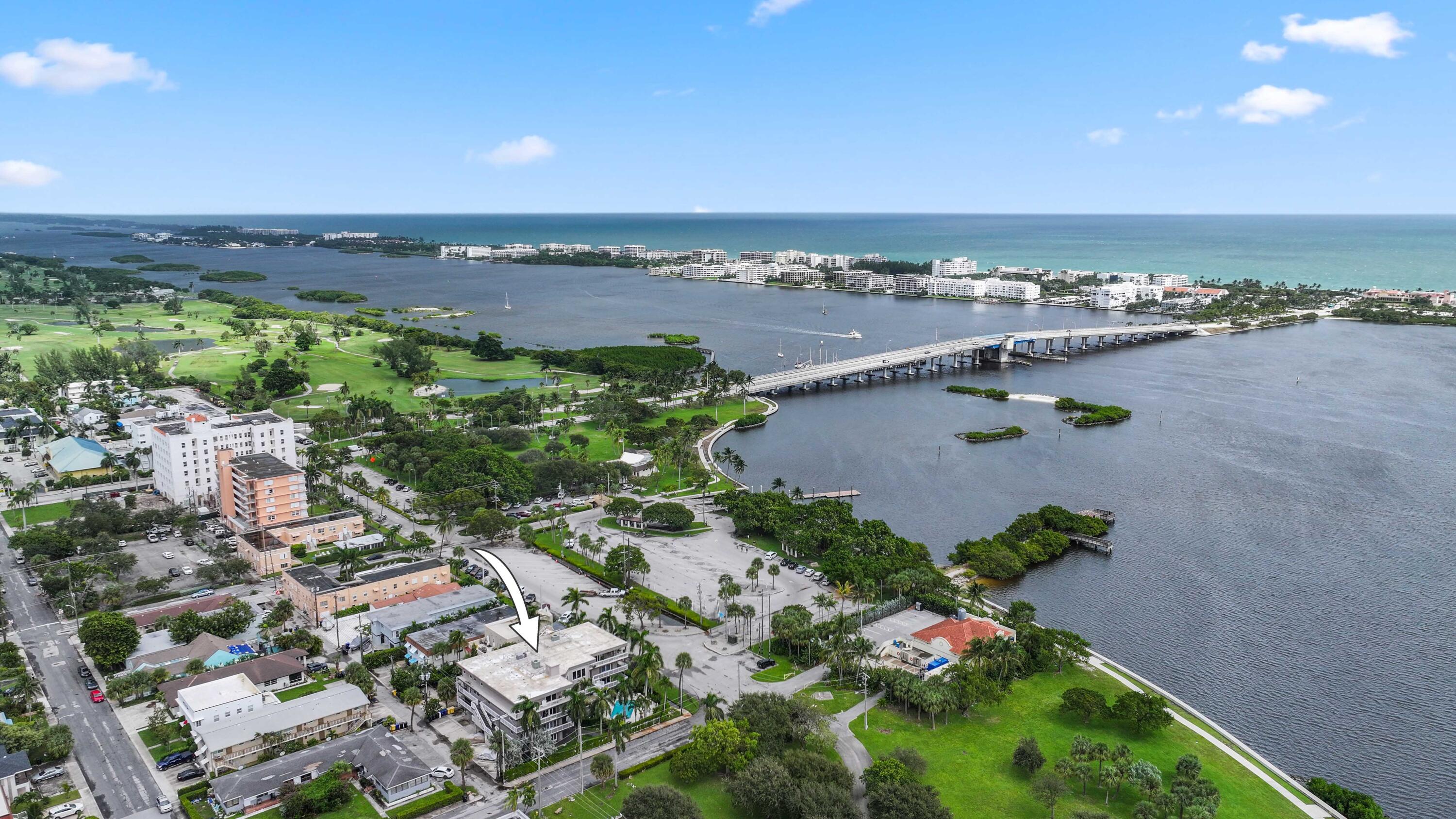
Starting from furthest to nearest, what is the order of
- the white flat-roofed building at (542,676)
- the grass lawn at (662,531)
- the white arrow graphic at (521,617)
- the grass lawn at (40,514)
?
the grass lawn at (40,514), the grass lawn at (662,531), the white arrow graphic at (521,617), the white flat-roofed building at (542,676)

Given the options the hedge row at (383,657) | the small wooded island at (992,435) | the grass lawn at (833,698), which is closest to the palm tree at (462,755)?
the hedge row at (383,657)

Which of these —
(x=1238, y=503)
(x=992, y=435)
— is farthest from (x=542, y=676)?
(x=992, y=435)

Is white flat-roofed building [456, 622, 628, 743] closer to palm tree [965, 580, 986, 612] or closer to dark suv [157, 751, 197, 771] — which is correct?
dark suv [157, 751, 197, 771]

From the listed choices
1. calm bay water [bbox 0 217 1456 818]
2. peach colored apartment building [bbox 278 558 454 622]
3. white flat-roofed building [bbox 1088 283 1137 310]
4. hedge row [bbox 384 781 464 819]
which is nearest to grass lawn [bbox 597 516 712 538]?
calm bay water [bbox 0 217 1456 818]

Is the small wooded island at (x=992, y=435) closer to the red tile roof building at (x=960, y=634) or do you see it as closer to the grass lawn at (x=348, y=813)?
the red tile roof building at (x=960, y=634)

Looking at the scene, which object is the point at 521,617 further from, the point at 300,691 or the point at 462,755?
the point at 300,691

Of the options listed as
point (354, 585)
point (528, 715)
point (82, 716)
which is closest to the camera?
point (528, 715)

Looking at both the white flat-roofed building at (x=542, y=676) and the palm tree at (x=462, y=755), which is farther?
the white flat-roofed building at (x=542, y=676)
